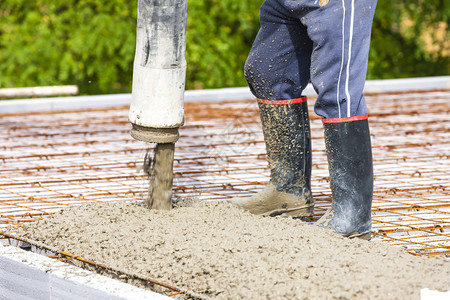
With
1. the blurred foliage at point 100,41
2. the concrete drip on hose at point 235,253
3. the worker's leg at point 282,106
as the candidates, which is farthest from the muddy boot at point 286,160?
the blurred foliage at point 100,41

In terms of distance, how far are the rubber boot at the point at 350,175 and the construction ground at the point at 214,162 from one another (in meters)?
0.20

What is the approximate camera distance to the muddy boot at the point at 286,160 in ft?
8.81

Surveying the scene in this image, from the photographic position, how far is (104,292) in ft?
6.39

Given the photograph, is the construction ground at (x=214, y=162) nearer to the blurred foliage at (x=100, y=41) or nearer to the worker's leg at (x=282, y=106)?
the worker's leg at (x=282, y=106)

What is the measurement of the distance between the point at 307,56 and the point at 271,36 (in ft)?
0.53

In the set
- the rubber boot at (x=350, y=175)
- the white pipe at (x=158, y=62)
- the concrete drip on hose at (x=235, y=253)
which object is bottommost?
the concrete drip on hose at (x=235, y=253)

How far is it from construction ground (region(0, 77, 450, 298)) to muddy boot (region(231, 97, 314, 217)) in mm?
186

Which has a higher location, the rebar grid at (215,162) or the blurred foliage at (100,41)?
the blurred foliage at (100,41)

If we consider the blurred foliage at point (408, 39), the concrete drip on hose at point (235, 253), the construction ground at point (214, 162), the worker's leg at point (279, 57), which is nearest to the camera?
the concrete drip on hose at point (235, 253)

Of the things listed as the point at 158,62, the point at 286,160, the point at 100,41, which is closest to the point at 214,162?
the point at 286,160

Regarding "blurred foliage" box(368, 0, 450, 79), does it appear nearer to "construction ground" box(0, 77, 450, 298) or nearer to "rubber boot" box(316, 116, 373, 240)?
"construction ground" box(0, 77, 450, 298)

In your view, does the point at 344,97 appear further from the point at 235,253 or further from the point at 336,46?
the point at 235,253

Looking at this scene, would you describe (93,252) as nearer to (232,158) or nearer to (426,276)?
(426,276)

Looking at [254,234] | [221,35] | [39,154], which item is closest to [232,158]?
[39,154]
